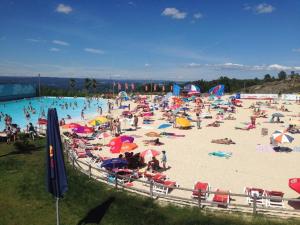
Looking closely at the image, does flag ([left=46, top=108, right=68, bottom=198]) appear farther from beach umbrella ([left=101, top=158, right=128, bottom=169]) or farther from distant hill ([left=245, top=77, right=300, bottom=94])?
distant hill ([left=245, top=77, right=300, bottom=94])

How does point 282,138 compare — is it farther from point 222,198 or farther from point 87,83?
point 87,83

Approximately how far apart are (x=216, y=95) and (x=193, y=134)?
3676cm

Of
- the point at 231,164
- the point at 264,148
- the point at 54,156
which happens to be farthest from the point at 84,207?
the point at 264,148

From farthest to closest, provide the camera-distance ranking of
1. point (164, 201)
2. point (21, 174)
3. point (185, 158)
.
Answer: point (185, 158), point (21, 174), point (164, 201)

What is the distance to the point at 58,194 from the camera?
865 centimetres

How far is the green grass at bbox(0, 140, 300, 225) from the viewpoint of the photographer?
9711mm

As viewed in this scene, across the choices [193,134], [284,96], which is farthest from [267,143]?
[284,96]

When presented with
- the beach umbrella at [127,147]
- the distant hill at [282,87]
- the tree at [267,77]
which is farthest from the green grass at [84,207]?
the tree at [267,77]

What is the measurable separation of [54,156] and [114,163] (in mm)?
6361

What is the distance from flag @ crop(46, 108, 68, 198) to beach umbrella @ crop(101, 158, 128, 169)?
6028 millimetres

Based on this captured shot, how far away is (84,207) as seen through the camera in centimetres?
1082

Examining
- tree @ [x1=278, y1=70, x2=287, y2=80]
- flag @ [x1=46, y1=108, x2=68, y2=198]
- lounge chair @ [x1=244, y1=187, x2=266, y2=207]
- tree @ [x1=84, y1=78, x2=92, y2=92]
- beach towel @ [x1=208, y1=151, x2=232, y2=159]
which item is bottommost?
beach towel @ [x1=208, y1=151, x2=232, y2=159]

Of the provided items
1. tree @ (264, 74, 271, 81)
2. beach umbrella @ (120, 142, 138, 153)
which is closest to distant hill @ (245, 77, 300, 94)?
tree @ (264, 74, 271, 81)

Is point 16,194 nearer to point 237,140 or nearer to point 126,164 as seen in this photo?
point 126,164
